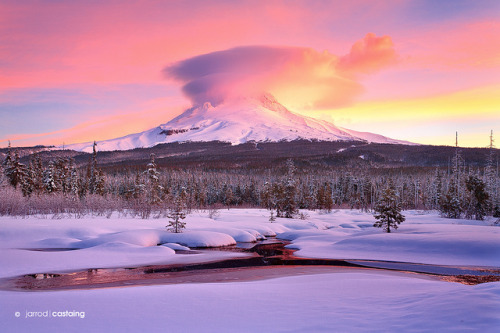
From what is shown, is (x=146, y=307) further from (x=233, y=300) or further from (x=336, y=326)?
(x=336, y=326)

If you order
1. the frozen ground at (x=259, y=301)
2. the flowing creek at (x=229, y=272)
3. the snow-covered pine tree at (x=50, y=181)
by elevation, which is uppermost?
the snow-covered pine tree at (x=50, y=181)

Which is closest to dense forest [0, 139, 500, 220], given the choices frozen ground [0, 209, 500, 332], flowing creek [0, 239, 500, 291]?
frozen ground [0, 209, 500, 332]

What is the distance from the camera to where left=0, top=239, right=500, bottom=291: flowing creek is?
45.4ft

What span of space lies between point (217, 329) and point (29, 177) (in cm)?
5998

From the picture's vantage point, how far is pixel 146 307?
9.28m

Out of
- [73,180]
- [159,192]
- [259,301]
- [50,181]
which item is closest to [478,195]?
[159,192]

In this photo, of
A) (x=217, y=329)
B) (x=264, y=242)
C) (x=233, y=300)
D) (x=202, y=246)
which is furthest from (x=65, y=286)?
(x=264, y=242)

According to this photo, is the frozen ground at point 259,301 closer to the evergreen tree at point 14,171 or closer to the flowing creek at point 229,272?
the flowing creek at point 229,272

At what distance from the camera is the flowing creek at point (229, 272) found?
13.8 m

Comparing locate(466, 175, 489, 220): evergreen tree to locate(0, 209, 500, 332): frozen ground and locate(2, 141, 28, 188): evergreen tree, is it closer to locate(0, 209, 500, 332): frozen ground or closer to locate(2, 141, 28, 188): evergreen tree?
locate(0, 209, 500, 332): frozen ground

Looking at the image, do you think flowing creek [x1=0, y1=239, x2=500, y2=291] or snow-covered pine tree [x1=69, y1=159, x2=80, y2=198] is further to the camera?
snow-covered pine tree [x1=69, y1=159, x2=80, y2=198]

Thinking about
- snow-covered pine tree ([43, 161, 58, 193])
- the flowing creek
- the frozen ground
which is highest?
snow-covered pine tree ([43, 161, 58, 193])

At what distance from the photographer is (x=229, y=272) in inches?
647

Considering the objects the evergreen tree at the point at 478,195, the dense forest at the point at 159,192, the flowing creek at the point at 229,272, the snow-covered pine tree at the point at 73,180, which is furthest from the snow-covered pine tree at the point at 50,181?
the evergreen tree at the point at 478,195
